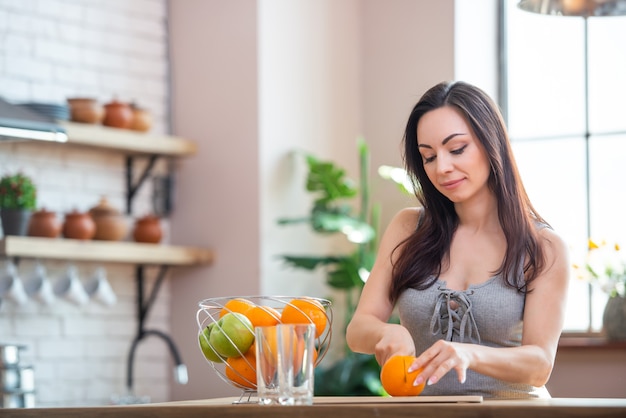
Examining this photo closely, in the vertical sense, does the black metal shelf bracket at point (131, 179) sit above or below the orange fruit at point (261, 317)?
above

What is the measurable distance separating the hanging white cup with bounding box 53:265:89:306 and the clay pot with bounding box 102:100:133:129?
0.63 m

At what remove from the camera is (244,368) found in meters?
1.69

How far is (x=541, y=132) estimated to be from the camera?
16.3 ft

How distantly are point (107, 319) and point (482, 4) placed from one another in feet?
7.43

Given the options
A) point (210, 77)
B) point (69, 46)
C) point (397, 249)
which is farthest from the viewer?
point (210, 77)

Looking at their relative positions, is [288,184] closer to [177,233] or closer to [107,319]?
[177,233]

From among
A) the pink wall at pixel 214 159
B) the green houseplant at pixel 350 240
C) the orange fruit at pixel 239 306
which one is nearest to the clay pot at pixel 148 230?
the pink wall at pixel 214 159

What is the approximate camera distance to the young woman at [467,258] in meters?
2.07

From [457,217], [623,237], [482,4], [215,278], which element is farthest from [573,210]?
[457,217]

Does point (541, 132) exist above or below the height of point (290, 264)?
above

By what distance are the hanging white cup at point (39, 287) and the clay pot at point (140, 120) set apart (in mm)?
741

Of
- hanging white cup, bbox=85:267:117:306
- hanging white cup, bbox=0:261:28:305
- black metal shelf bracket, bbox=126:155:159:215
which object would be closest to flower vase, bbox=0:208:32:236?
hanging white cup, bbox=0:261:28:305

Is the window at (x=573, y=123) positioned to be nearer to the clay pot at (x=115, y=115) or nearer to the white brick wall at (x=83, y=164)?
the white brick wall at (x=83, y=164)

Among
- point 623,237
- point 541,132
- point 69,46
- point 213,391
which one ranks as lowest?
point 213,391
